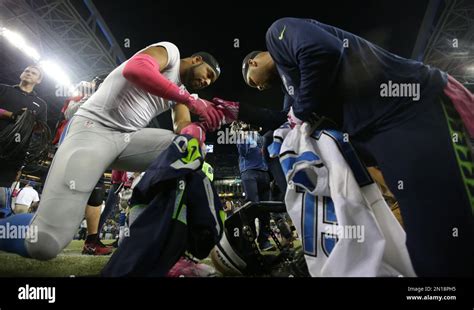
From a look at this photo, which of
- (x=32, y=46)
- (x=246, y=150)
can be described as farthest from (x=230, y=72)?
(x=32, y=46)

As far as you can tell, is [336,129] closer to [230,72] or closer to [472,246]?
[472,246]

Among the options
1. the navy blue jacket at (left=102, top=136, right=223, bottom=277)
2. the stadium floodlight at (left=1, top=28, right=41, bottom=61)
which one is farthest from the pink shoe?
the stadium floodlight at (left=1, top=28, right=41, bottom=61)

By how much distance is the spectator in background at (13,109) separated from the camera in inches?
84.3

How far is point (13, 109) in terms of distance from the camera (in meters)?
2.44

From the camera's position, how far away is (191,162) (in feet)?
3.55

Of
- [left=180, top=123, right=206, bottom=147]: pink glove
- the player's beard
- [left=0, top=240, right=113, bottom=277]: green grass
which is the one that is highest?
the player's beard

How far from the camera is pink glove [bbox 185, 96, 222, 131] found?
1.31 meters

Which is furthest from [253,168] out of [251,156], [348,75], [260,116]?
[348,75]

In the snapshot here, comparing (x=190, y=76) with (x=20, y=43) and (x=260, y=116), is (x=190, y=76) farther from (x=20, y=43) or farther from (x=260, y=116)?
(x=20, y=43)

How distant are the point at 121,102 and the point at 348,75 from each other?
115cm

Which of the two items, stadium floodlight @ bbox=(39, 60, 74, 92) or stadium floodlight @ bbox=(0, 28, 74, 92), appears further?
stadium floodlight @ bbox=(39, 60, 74, 92)

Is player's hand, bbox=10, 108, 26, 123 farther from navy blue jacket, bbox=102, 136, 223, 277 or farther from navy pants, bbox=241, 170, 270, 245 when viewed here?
navy pants, bbox=241, 170, 270, 245

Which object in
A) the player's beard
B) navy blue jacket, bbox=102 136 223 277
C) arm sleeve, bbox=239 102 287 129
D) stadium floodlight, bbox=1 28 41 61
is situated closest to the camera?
navy blue jacket, bbox=102 136 223 277

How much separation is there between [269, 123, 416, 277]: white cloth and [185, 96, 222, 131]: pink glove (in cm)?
40
